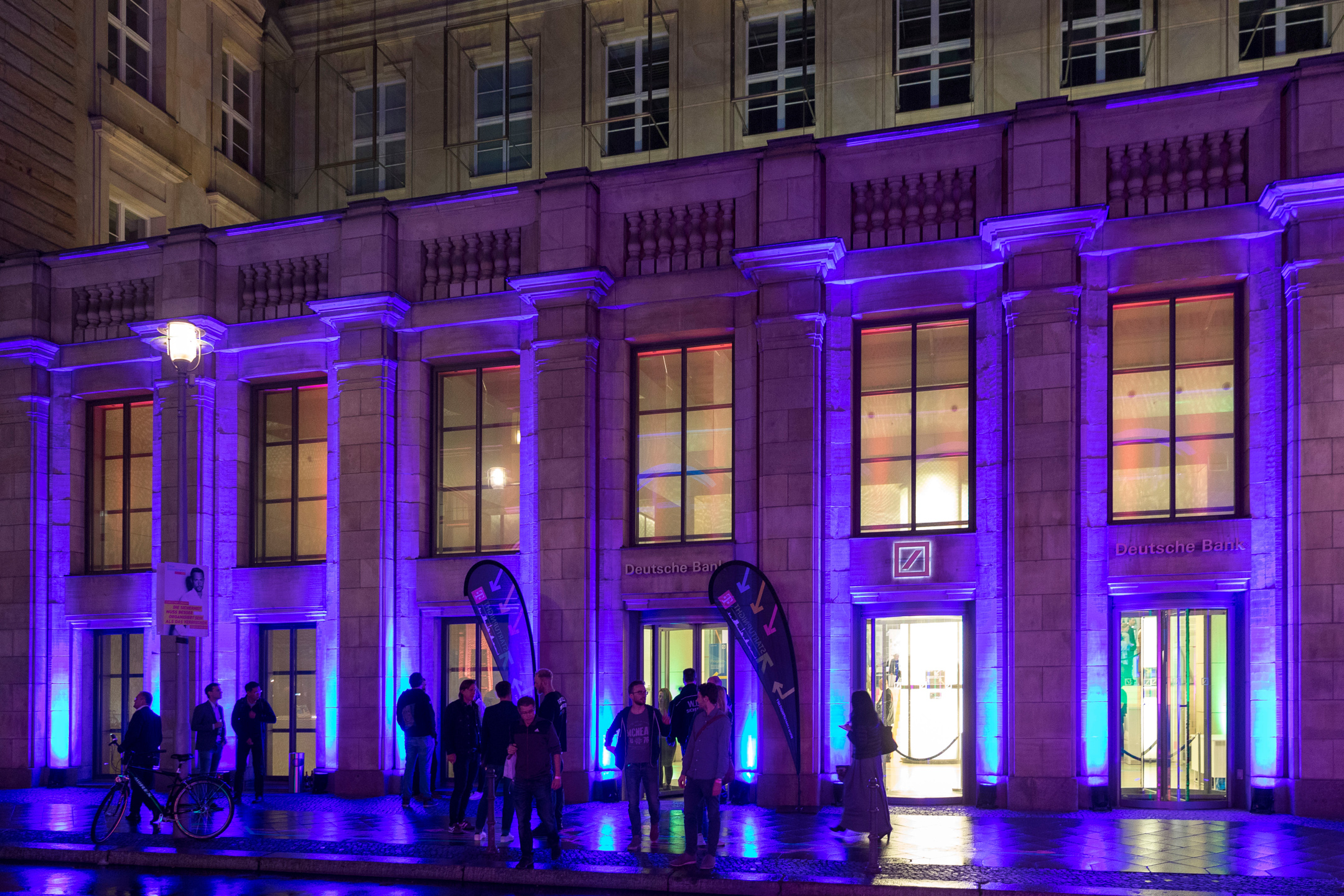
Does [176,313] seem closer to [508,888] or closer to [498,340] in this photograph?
[498,340]

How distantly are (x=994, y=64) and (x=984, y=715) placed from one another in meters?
11.4

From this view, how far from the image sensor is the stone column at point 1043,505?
1514 centimetres

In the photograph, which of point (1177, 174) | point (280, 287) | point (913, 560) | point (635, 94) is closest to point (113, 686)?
point (280, 287)

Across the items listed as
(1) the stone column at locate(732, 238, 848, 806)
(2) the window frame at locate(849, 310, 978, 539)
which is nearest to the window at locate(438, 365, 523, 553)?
(1) the stone column at locate(732, 238, 848, 806)

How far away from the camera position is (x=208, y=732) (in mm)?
17094

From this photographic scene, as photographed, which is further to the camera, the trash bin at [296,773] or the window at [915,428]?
the trash bin at [296,773]

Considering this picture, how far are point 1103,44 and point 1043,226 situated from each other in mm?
6829

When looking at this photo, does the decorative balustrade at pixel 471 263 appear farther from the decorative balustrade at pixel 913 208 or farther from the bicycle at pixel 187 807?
the bicycle at pixel 187 807

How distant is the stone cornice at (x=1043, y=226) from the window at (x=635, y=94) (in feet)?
28.0

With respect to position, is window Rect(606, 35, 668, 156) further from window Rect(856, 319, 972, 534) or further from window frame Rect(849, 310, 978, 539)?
window Rect(856, 319, 972, 534)

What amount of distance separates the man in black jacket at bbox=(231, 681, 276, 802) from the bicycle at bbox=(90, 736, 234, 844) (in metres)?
3.31

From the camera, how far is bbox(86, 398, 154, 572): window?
66.6 feet

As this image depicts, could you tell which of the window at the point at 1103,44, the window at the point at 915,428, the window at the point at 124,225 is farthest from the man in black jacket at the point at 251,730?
the window at the point at 1103,44

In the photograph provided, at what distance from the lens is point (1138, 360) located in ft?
52.7
